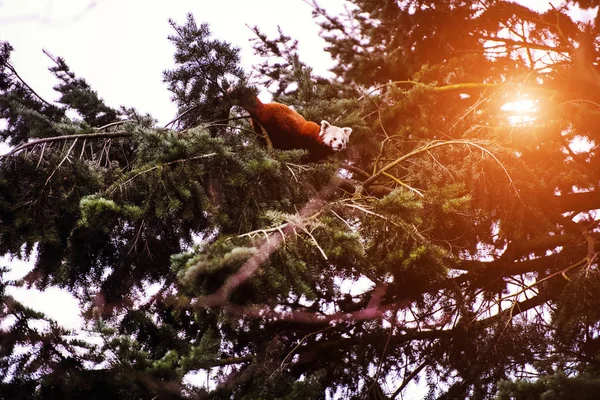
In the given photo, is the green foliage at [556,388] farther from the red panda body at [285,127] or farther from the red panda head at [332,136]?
the red panda body at [285,127]

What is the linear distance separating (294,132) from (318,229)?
4.52ft

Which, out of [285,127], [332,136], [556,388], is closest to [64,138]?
[285,127]

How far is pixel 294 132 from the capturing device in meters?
3.96

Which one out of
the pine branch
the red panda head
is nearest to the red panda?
the red panda head

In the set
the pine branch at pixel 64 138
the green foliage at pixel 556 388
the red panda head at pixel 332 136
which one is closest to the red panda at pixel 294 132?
the red panda head at pixel 332 136

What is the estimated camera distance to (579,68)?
466cm

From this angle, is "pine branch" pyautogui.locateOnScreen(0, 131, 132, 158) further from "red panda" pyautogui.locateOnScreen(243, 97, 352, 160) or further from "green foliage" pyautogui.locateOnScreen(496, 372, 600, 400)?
"green foliage" pyautogui.locateOnScreen(496, 372, 600, 400)

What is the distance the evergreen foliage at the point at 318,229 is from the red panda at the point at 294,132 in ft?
0.72

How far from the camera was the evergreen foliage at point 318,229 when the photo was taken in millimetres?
2525

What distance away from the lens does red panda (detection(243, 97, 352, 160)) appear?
385 cm

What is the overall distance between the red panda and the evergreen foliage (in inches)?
8.7

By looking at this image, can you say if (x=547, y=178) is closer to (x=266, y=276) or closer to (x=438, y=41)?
(x=438, y=41)

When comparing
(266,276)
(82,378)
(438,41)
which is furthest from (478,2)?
(82,378)

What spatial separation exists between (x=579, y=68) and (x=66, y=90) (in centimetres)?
590
